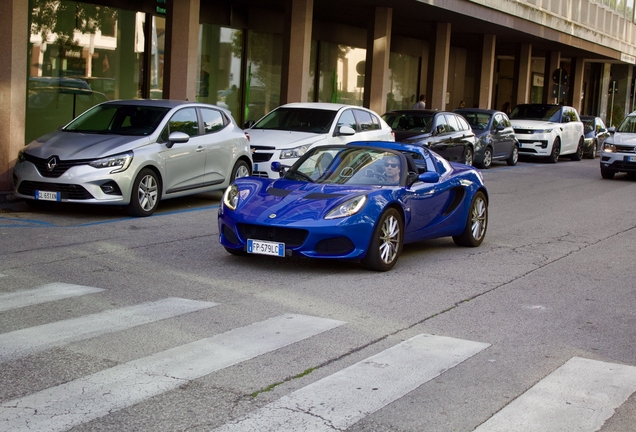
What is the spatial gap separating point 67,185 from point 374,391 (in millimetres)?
8263

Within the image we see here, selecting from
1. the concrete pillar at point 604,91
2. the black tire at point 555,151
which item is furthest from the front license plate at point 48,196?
the concrete pillar at point 604,91

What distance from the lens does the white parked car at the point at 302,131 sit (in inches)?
659

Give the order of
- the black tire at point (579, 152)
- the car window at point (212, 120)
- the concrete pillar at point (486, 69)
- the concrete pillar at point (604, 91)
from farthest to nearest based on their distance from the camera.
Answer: the concrete pillar at point (604, 91)
the concrete pillar at point (486, 69)
the black tire at point (579, 152)
the car window at point (212, 120)

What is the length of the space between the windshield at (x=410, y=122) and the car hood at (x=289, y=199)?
12953mm

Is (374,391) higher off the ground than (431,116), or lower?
lower

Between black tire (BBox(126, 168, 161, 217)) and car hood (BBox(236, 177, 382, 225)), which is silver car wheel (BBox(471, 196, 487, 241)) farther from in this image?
black tire (BBox(126, 168, 161, 217))

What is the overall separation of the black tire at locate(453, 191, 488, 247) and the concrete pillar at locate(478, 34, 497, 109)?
87.7 ft

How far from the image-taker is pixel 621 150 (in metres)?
23.9

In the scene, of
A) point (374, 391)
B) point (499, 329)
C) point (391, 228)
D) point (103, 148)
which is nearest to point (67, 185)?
point (103, 148)

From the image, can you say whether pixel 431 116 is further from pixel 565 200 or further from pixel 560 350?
pixel 560 350

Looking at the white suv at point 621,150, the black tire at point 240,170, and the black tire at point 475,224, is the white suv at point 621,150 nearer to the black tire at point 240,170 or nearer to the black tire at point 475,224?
the black tire at point 240,170

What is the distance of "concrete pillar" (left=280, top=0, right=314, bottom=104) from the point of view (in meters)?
24.7

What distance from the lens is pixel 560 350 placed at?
22.4ft

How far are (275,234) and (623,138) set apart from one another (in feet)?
55.0
